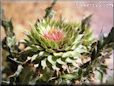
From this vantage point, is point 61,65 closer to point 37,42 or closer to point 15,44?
point 37,42

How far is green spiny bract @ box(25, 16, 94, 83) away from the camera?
138 cm

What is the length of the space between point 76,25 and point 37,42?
161 millimetres

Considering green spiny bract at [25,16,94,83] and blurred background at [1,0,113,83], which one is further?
blurred background at [1,0,113,83]

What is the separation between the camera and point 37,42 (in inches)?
54.9

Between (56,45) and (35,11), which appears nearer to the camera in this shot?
(56,45)

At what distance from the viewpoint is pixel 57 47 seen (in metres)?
1.38

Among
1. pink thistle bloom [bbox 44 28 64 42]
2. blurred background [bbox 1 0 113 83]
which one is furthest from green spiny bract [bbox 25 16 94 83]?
blurred background [bbox 1 0 113 83]

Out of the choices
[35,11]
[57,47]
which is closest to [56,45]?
[57,47]

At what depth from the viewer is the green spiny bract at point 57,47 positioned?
1375 millimetres

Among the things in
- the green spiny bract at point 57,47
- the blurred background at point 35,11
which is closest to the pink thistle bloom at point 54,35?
the green spiny bract at point 57,47

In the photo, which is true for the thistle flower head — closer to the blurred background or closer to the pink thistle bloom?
the pink thistle bloom

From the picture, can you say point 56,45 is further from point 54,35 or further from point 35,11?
point 35,11

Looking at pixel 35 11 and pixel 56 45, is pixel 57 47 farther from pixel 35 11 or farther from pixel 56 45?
pixel 35 11

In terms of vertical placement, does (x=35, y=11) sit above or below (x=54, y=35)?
above
